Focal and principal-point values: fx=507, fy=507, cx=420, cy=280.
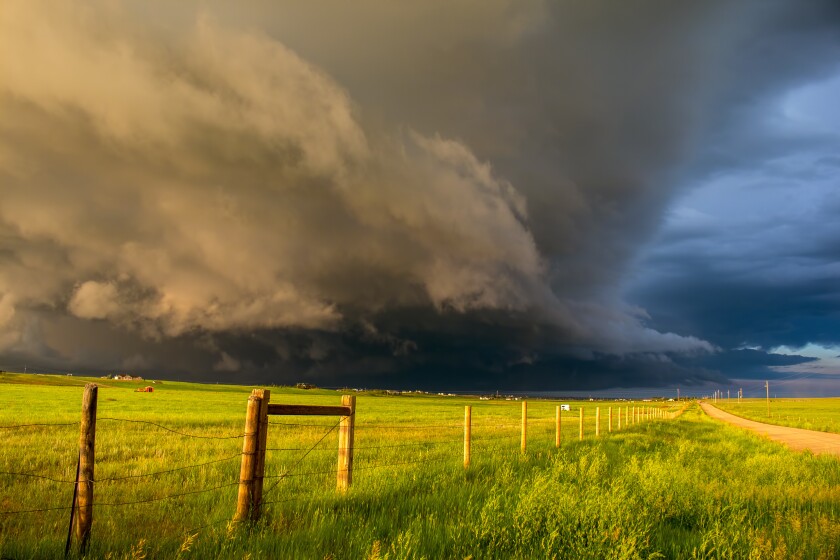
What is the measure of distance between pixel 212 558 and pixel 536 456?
11.1 m

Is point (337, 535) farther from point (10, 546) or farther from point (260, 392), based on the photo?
point (10, 546)

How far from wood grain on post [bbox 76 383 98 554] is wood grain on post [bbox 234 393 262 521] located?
168 centimetres

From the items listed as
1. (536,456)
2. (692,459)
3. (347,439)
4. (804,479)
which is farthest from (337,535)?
(692,459)

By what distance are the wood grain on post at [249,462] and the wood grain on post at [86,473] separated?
168 cm

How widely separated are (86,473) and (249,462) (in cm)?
189

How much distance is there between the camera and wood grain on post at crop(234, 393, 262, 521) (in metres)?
6.83

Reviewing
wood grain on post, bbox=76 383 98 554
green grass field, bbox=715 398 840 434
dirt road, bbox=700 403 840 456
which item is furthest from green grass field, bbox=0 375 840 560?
green grass field, bbox=715 398 840 434

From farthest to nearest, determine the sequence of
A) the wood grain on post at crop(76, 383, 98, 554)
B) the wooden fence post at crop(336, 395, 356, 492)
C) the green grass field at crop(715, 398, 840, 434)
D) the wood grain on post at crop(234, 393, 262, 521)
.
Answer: the green grass field at crop(715, 398, 840, 434)
the wooden fence post at crop(336, 395, 356, 492)
the wood grain on post at crop(234, 393, 262, 521)
the wood grain on post at crop(76, 383, 98, 554)

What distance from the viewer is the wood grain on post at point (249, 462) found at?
6828 mm

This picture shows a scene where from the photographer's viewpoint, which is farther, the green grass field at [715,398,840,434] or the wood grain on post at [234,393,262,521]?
the green grass field at [715,398,840,434]

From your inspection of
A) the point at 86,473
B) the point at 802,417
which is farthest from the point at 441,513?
the point at 802,417

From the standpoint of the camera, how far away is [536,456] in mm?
14820

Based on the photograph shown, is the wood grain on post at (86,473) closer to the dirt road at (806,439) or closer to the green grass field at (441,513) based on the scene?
the green grass field at (441,513)

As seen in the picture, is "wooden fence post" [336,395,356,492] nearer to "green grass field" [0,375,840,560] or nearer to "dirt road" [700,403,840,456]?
"green grass field" [0,375,840,560]
